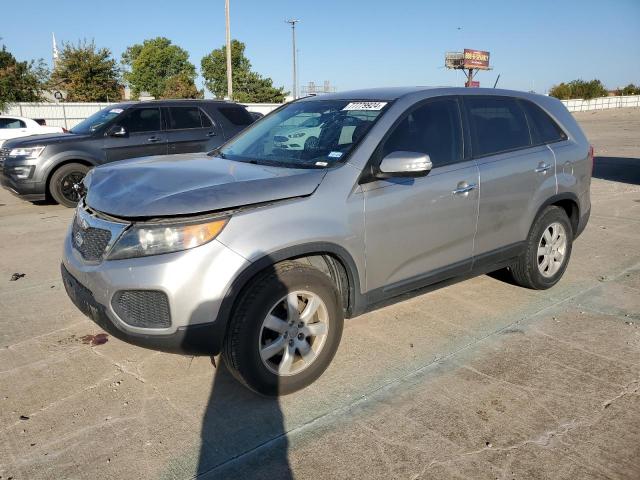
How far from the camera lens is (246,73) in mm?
67312

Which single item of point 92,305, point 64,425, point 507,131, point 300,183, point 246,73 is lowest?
point 64,425

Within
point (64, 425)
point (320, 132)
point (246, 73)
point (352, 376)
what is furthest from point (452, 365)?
point (246, 73)

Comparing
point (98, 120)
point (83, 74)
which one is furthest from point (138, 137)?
point (83, 74)

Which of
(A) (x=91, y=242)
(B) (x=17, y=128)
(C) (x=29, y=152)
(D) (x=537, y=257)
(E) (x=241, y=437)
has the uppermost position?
(B) (x=17, y=128)

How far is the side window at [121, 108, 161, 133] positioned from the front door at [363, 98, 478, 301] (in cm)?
662

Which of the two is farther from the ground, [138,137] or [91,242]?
[138,137]

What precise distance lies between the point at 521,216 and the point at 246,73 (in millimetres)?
67094

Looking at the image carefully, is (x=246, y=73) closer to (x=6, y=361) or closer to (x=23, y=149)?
(x=23, y=149)

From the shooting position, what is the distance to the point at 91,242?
3037mm

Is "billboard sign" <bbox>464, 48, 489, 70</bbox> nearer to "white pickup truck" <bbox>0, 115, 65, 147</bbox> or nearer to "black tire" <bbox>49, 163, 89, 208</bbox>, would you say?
"white pickup truck" <bbox>0, 115, 65, 147</bbox>

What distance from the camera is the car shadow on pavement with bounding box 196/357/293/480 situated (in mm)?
2553

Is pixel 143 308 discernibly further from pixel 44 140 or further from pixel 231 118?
pixel 231 118

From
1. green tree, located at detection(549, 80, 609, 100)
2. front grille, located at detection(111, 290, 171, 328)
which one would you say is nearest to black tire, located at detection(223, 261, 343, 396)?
front grille, located at detection(111, 290, 171, 328)

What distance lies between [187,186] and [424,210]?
1.57 m
